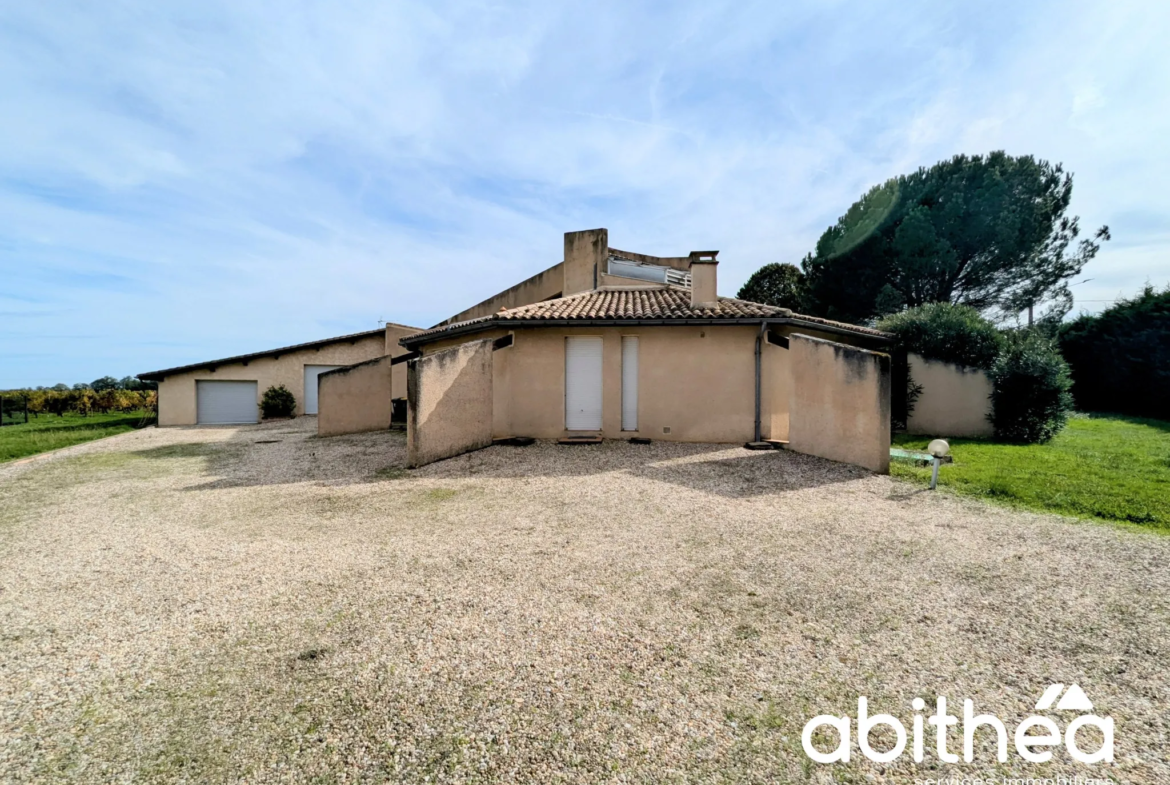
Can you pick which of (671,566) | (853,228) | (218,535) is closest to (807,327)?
(671,566)

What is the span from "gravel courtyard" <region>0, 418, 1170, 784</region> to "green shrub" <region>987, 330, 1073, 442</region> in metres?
8.45

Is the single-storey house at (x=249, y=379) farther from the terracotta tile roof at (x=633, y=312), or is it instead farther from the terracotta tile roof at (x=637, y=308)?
the terracotta tile roof at (x=637, y=308)

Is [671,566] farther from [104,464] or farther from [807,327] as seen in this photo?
[104,464]

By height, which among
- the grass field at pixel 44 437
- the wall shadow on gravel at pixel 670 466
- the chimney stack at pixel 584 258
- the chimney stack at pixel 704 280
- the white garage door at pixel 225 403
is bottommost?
the grass field at pixel 44 437

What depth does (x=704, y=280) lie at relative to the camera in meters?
12.5

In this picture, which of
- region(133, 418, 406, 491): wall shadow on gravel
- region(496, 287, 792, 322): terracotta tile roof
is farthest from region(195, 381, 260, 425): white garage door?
region(496, 287, 792, 322): terracotta tile roof

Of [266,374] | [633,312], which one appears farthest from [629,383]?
[266,374]

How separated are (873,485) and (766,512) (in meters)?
2.61

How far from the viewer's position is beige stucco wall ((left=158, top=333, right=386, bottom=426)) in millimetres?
20391

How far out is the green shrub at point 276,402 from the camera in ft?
68.4

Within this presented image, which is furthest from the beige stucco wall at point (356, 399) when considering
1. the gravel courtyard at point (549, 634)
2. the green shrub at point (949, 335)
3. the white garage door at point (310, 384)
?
the green shrub at point (949, 335)

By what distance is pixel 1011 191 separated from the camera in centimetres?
2247

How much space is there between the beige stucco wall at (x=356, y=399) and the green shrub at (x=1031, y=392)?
58.8ft

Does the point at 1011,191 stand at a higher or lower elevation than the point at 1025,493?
higher
